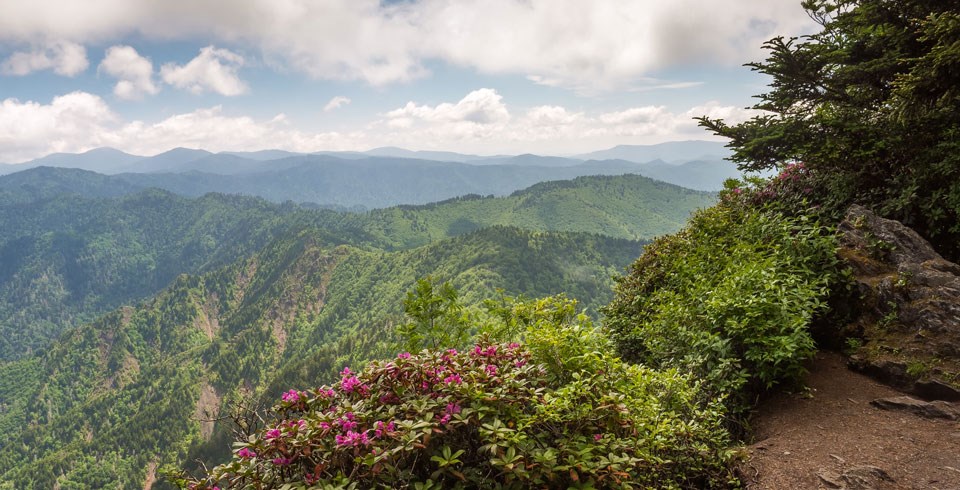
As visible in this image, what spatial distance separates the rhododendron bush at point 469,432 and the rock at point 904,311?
3.82 m

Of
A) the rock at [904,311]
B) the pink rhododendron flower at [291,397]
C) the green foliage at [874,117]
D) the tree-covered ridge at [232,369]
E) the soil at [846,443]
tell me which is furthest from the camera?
the tree-covered ridge at [232,369]

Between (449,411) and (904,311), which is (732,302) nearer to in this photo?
(904,311)

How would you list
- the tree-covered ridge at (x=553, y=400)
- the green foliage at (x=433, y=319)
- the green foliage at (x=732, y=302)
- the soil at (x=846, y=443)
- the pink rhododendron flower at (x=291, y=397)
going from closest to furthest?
1. the tree-covered ridge at (x=553, y=400)
2. the pink rhododendron flower at (x=291, y=397)
3. the soil at (x=846, y=443)
4. the green foliage at (x=732, y=302)
5. the green foliage at (x=433, y=319)

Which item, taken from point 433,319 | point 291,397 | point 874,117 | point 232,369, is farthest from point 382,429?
point 232,369

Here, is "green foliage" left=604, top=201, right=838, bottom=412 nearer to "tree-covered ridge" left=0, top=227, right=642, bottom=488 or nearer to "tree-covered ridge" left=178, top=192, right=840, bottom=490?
"tree-covered ridge" left=178, top=192, right=840, bottom=490

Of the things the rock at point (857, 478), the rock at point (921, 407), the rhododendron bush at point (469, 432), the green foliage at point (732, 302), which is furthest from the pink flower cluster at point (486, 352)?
the rock at point (921, 407)

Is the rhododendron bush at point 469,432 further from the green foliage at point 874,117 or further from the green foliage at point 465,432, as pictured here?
the green foliage at point 874,117

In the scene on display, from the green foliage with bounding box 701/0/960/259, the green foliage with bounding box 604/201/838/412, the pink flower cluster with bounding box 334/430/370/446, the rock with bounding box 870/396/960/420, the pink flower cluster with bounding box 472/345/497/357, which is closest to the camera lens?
the pink flower cluster with bounding box 334/430/370/446

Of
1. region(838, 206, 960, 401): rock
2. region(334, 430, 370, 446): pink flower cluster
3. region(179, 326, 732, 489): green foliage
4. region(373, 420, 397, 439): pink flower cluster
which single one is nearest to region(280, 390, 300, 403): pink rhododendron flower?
region(179, 326, 732, 489): green foliage

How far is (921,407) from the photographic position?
6.12m

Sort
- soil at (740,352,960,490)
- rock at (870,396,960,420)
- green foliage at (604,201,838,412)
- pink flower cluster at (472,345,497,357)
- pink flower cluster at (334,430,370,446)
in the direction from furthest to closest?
green foliage at (604,201,838,412), rock at (870,396,960,420), pink flower cluster at (472,345,497,357), soil at (740,352,960,490), pink flower cluster at (334,430,370,446)

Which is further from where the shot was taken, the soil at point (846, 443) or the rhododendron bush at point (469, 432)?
the soil at point (846, 443)

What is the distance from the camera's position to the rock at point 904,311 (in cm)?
653

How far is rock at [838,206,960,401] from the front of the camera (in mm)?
6531
